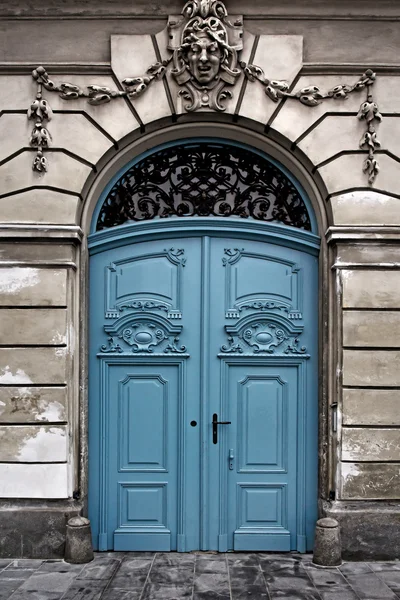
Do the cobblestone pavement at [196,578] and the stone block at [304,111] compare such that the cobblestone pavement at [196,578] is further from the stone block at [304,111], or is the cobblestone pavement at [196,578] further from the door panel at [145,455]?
the stone block at [304,111]

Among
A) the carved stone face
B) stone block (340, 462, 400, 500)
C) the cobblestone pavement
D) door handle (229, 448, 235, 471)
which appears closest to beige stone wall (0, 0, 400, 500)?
stone block (340, 462, 400, 500)

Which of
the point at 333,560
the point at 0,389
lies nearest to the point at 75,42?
the point at 0,389

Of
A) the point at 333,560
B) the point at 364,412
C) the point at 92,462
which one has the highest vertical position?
the point at 364,412

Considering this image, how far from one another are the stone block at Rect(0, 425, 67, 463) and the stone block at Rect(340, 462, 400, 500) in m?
2.71

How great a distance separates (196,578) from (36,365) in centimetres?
246

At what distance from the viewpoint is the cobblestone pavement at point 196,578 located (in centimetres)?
560

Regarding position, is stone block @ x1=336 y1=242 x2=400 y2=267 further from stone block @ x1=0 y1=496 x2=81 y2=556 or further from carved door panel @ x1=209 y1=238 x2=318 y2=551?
stone block @ x1=0 y1=496 x2=81 y2=556

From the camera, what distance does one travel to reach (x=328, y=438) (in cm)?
664

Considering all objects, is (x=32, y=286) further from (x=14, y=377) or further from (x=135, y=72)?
(x=135, y=72)

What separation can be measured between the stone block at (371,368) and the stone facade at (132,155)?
14 mm

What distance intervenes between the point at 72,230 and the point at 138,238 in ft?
2.26

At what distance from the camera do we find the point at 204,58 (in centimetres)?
661

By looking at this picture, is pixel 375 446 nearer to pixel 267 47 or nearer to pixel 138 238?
pixel 138 238

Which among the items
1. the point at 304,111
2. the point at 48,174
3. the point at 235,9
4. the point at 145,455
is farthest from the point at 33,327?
the point at 235,9
